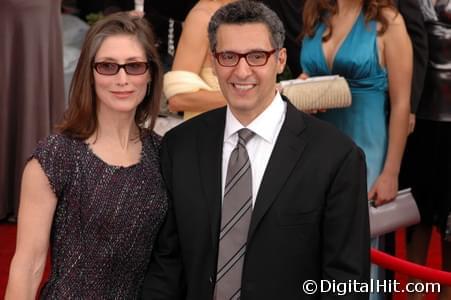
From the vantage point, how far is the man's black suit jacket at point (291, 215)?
2434mm

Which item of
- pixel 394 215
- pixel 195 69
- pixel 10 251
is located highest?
pixel 195 69

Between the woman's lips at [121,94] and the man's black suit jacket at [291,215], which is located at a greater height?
the woman's lips at [121,94]

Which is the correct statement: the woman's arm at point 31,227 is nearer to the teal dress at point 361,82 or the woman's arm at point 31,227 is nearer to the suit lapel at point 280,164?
the suit lapel at point 280,164

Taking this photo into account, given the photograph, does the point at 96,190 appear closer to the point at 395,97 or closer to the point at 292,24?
the point at 395,97

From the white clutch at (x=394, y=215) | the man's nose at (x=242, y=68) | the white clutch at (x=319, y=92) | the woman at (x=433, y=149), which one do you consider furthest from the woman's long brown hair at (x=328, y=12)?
the man's nose at (x=242, y=68)

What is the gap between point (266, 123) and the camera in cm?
252

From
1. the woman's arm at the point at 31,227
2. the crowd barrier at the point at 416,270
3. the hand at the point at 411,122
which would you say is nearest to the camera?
the woman's arm at the point at 31,227

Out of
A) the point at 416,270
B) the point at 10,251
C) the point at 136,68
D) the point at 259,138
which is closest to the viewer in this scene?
the point at 259,138

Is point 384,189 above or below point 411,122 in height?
below

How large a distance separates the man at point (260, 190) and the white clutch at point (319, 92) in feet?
3.89

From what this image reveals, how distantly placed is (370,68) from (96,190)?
1.63 metres

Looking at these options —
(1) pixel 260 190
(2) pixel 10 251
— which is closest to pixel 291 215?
(1) pixel 260 190

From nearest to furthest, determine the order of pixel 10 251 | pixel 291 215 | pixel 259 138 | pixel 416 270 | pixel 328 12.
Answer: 1. pixel 291 215
2. pixel 259 138
3. pixel 416 270
4. pixel 328 12
5. pixel 10 251

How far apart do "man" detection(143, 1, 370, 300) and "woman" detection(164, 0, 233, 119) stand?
42.9 inches
